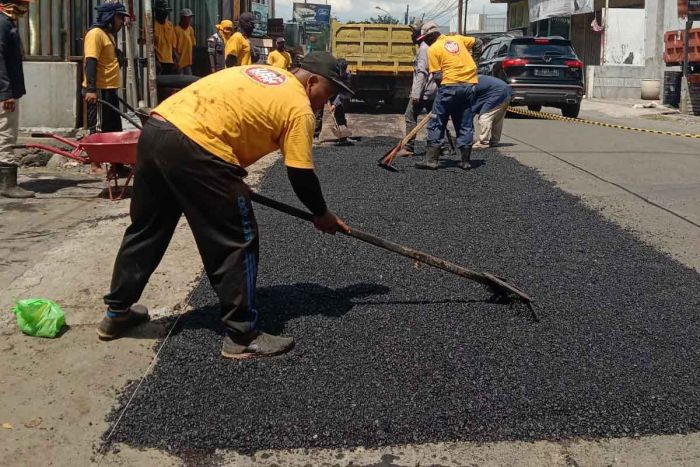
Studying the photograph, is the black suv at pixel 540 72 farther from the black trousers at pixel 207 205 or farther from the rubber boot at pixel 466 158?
the black trousers at pixel 207 205

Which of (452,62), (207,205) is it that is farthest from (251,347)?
(452,62)

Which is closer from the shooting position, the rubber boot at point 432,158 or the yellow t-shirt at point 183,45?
the rubber boot at point 432,158

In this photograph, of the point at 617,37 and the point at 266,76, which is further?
the point at 617,37

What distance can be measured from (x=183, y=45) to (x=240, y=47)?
271 cm

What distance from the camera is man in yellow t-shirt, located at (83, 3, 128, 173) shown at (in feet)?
25.9

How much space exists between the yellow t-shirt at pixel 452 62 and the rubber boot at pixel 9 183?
4.69 meters

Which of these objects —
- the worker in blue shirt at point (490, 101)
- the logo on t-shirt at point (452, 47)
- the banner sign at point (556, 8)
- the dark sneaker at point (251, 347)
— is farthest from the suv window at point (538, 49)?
the banner sign at point (556, 8)

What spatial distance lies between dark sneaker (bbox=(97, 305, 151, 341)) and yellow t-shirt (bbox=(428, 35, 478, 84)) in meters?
5.81

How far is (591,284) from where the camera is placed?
470 centimetres

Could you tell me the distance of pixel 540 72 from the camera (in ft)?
51.8

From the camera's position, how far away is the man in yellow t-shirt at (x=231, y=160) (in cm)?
335

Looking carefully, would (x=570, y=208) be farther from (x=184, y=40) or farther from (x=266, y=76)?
(x=184, y=40)

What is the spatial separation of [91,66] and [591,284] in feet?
18.5

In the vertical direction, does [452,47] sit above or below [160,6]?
below
